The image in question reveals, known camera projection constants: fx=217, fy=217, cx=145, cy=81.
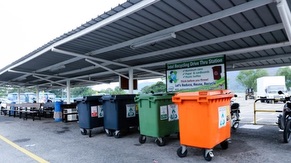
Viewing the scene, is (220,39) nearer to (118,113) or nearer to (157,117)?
(157,117)

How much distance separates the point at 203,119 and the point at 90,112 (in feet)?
13.8

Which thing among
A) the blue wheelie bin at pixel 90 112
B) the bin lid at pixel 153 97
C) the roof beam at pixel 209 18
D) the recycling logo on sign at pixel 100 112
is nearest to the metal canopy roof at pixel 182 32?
the roof beam at pixel 209 18

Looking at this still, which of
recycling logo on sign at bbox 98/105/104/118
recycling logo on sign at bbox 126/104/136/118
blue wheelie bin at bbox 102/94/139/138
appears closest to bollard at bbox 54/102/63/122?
recycling logo on sign at bbox 98/105/104/118

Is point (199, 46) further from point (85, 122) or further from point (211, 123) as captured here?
point (85, 122)

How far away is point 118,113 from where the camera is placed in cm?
674

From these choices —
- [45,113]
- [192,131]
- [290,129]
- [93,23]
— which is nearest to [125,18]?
[93,23]

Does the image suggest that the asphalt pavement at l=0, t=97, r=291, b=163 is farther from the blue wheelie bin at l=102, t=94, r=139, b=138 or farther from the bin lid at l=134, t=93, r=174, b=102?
the bin lid at l=134, t=93, r=174, b=102

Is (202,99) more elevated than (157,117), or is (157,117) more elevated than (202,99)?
(202,99)

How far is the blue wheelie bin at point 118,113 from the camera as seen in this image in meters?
6.74

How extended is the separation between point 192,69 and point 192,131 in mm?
4805

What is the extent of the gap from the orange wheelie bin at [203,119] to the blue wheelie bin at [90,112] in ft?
11.7

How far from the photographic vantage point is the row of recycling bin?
4.30 metres

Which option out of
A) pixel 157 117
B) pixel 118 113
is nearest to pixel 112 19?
pixel 157 117

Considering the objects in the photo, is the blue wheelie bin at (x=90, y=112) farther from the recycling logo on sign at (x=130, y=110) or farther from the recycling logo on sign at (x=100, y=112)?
the recycling logo on sign at (x=130, y=110)
